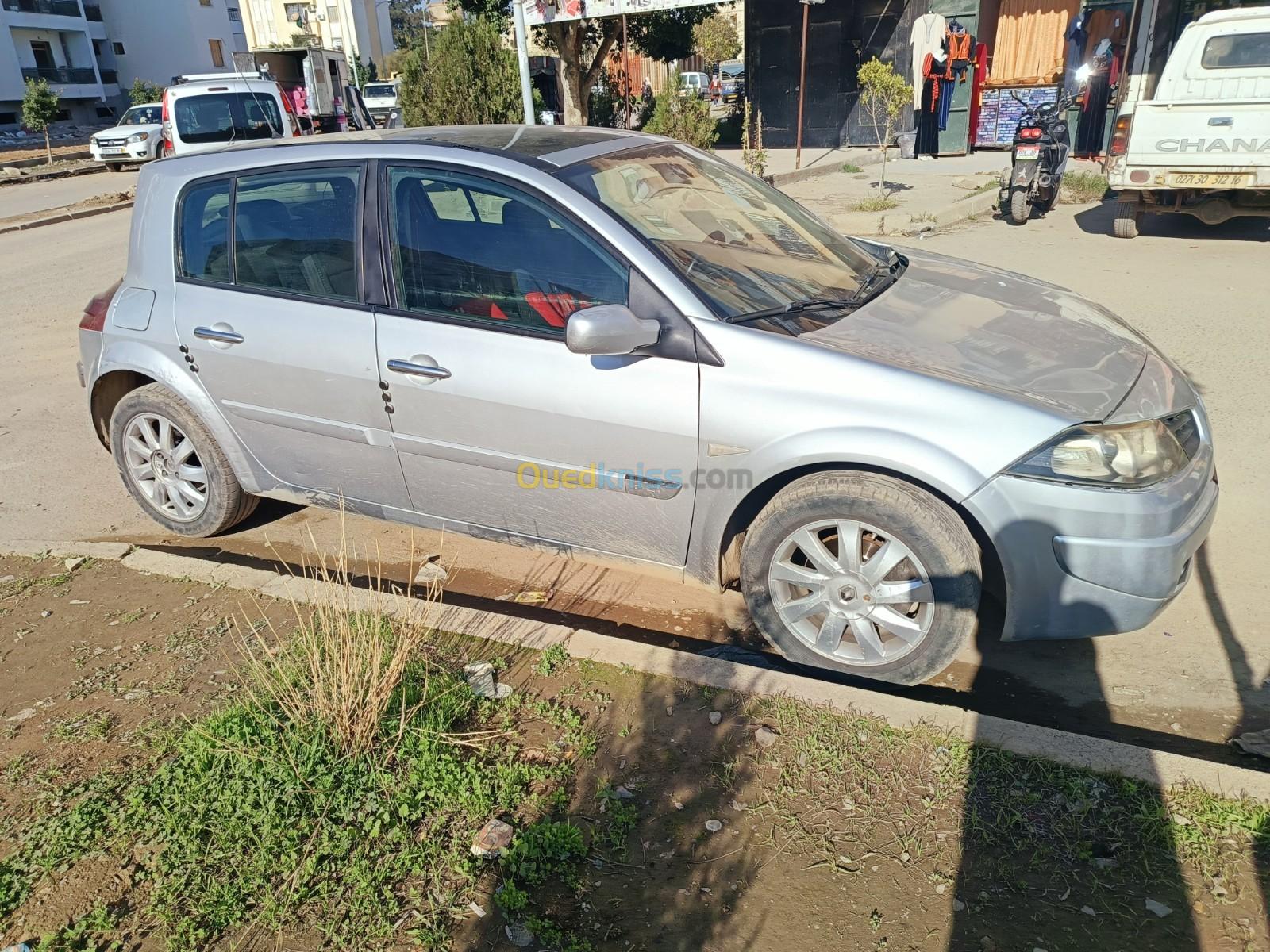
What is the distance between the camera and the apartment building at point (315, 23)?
60938mm

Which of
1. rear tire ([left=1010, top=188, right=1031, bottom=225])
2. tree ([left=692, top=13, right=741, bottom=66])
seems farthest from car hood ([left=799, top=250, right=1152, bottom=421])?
tree ([left=692, top=13, right=741, bottom=66])

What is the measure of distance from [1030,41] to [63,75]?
159ft

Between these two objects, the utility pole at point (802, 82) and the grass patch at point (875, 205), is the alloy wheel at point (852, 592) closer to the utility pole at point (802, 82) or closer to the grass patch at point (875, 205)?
the grass patch at point (875, 205)

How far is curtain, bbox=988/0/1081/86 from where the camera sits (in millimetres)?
16844

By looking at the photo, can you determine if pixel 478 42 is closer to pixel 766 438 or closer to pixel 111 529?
pixel 111 529

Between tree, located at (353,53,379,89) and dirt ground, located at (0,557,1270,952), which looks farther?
tree, located at (353,53,379,89)

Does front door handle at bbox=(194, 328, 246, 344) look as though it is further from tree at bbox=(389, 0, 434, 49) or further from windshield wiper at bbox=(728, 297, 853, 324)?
tree at bbox=(389, 0, 434, 49)

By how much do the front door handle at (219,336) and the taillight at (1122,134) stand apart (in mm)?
9569

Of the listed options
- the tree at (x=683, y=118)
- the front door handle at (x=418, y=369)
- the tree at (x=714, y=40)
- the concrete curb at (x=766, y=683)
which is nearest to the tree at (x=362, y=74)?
the tree at (x=714, y=40)

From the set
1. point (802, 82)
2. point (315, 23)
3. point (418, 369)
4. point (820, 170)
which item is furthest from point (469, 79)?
point (315, 23)

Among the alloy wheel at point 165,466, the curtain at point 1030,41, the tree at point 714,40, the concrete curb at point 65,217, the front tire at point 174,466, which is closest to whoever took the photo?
the front tire at point 174,466

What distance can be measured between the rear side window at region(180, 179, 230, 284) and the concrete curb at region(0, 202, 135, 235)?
1378cm

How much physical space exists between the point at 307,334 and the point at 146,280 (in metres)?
1.08

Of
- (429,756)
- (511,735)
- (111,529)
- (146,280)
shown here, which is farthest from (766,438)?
(111,529)
